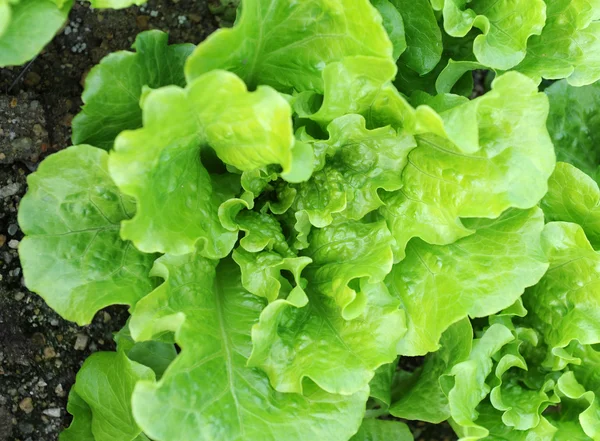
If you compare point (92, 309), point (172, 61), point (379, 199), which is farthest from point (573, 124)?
point (92, 309)

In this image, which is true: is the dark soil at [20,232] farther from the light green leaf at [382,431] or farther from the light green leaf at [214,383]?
the light green leaf at [382,431]

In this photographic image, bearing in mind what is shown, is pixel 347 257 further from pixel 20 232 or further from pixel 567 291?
pixel 20 232

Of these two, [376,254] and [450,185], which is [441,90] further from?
[376,254]

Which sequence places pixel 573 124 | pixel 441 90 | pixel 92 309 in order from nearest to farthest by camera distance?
1. pixel 92 309
2. pixel 441 90
3. pixel 573 124

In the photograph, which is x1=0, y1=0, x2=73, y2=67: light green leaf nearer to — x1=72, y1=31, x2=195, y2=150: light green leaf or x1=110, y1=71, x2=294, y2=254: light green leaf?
x1=72, y1=31, x2=195, y2=150: light green leaf

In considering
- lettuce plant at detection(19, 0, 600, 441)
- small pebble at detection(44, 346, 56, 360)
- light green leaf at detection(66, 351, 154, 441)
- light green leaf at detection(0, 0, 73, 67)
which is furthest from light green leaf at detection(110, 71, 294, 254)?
small pebble at detection(44, 346, 56, 360)

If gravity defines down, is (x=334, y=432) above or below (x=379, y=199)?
below

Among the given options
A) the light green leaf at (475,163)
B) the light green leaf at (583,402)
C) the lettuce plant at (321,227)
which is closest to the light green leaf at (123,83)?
the lettuce plant at (321,227)
